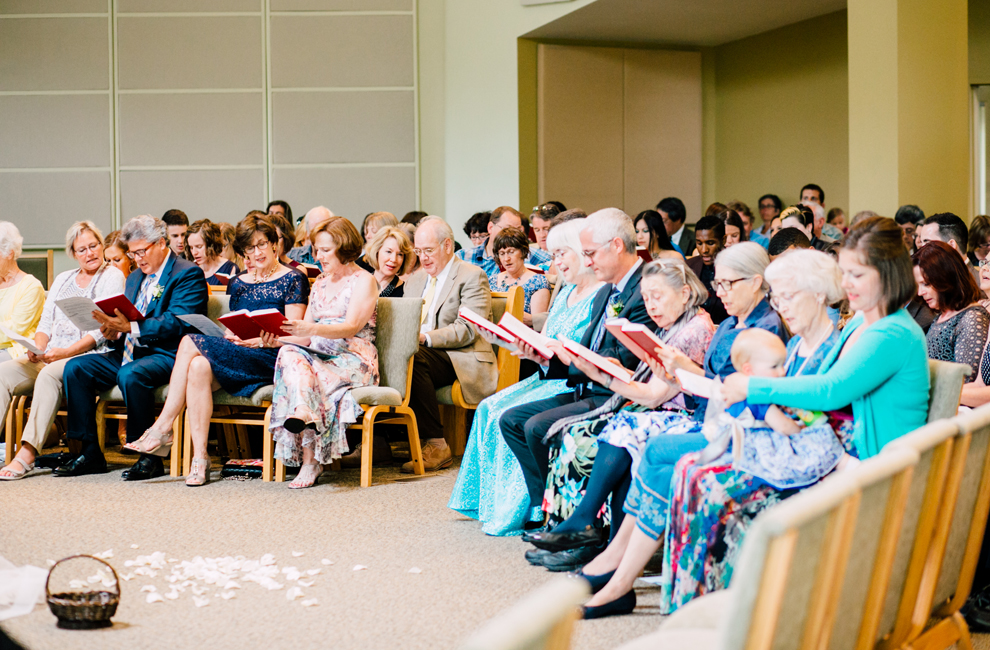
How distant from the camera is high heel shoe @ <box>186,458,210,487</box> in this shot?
14.8ft

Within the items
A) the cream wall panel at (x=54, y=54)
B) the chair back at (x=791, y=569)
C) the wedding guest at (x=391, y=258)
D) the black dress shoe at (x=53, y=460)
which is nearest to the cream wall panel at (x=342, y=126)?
the cream wall panel at (x=54, y=54)

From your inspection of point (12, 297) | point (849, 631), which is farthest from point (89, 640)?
point (12, 297)

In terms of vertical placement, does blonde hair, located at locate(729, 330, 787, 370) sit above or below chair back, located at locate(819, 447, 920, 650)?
above

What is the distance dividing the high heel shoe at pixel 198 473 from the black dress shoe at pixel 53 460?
2.60ft

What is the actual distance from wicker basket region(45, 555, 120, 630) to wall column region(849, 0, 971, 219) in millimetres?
5180

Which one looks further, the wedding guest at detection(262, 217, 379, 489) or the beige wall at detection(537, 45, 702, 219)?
the beige wall at detection(537, 45, 702, 219)

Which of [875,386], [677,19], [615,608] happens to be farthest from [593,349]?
[677,19]

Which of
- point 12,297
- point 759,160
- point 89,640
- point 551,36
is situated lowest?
point 89,640

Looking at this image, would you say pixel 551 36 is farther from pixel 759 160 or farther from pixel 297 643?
pixel 297 643

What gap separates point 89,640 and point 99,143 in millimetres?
8093

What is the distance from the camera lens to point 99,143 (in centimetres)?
980

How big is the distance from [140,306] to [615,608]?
3166 mm

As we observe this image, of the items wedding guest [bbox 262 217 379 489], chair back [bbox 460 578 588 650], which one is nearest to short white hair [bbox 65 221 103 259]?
wedding guest [bbox 262 217 379 489]

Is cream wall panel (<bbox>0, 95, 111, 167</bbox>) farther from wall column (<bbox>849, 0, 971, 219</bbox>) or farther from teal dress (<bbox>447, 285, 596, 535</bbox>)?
teal dress (<bbox>447, 285, 596, 535</bbox>)
